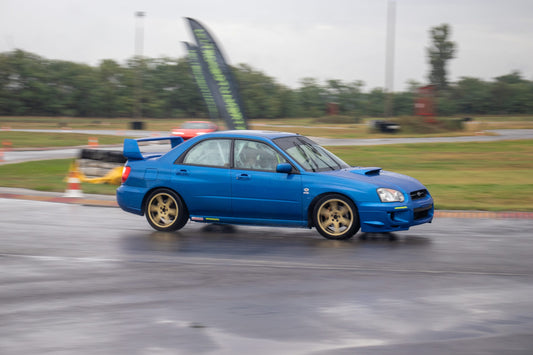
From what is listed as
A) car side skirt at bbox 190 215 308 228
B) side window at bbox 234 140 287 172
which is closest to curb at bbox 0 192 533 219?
car side skirt at bbox 190 215 308 228

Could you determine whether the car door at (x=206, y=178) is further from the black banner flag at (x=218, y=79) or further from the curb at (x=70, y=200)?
the black banner flag at (x=218, y=79)

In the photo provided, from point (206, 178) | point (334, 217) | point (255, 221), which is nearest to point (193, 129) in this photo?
point (206, 178)

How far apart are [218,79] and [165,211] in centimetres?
1931

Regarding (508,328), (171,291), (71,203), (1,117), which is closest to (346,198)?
(171,291)

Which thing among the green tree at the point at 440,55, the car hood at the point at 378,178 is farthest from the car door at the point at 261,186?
the green tree at the point at 440,55

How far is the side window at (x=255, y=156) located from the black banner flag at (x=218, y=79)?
18.7 m

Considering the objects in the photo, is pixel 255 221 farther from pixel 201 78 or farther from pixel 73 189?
pixel 201 78

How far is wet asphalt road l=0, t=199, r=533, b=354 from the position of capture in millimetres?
5113

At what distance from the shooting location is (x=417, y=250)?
878cm

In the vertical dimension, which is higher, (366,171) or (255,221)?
(366,171)

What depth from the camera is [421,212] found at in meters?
9.64

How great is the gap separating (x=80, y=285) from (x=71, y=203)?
709cm

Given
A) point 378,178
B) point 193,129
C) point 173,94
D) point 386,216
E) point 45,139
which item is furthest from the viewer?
point 173,94

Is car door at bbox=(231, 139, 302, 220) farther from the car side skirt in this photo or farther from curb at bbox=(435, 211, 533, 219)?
curb at bbox=(435, 211, 533, 219)
